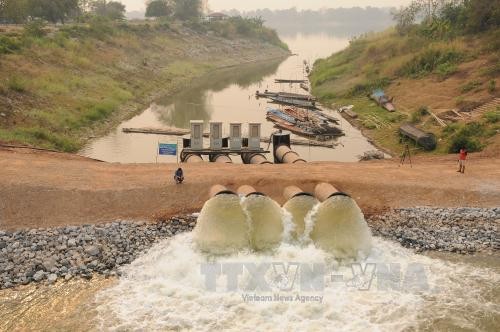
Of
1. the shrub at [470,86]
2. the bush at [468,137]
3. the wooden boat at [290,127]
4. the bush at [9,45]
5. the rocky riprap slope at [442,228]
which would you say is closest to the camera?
the rocky riprap slope at [442,228]

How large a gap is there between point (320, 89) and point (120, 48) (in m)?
31.6

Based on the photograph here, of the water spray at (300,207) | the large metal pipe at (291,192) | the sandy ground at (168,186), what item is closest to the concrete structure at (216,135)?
the sandy ground at (168,186)

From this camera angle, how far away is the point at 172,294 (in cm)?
1548

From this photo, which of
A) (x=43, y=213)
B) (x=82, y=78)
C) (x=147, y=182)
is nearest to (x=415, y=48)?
(x=82, y=78)

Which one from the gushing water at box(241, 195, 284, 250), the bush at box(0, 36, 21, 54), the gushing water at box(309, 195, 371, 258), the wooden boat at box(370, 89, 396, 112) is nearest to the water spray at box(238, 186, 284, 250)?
the gushing water at box(241, 195, 284, 250)

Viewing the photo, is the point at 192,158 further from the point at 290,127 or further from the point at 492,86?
the point at 492,86

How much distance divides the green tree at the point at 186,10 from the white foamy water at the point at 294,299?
428 feet

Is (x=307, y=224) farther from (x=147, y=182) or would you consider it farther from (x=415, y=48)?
(x=415, y=48)

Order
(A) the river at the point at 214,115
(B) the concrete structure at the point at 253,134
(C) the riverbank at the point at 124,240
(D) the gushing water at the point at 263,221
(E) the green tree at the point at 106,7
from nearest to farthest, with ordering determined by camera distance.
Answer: (C) the riverbank at the point at 124,240, (D) the gushing water at the point at 263,221, (B) the concrete structure at the point at 253,134, (A) the river at the point at 214,115, (E) the green tree at the point at 106,7

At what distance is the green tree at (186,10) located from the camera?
454 ft

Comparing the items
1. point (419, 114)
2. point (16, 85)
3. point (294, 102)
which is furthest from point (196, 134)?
point (294, 102)

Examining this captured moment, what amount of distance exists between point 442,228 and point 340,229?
5042mm

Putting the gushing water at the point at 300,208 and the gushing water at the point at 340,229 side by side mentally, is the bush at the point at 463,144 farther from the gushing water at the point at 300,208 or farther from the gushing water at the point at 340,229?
the gushing water at the point at 300,208

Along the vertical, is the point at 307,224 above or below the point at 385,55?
below
